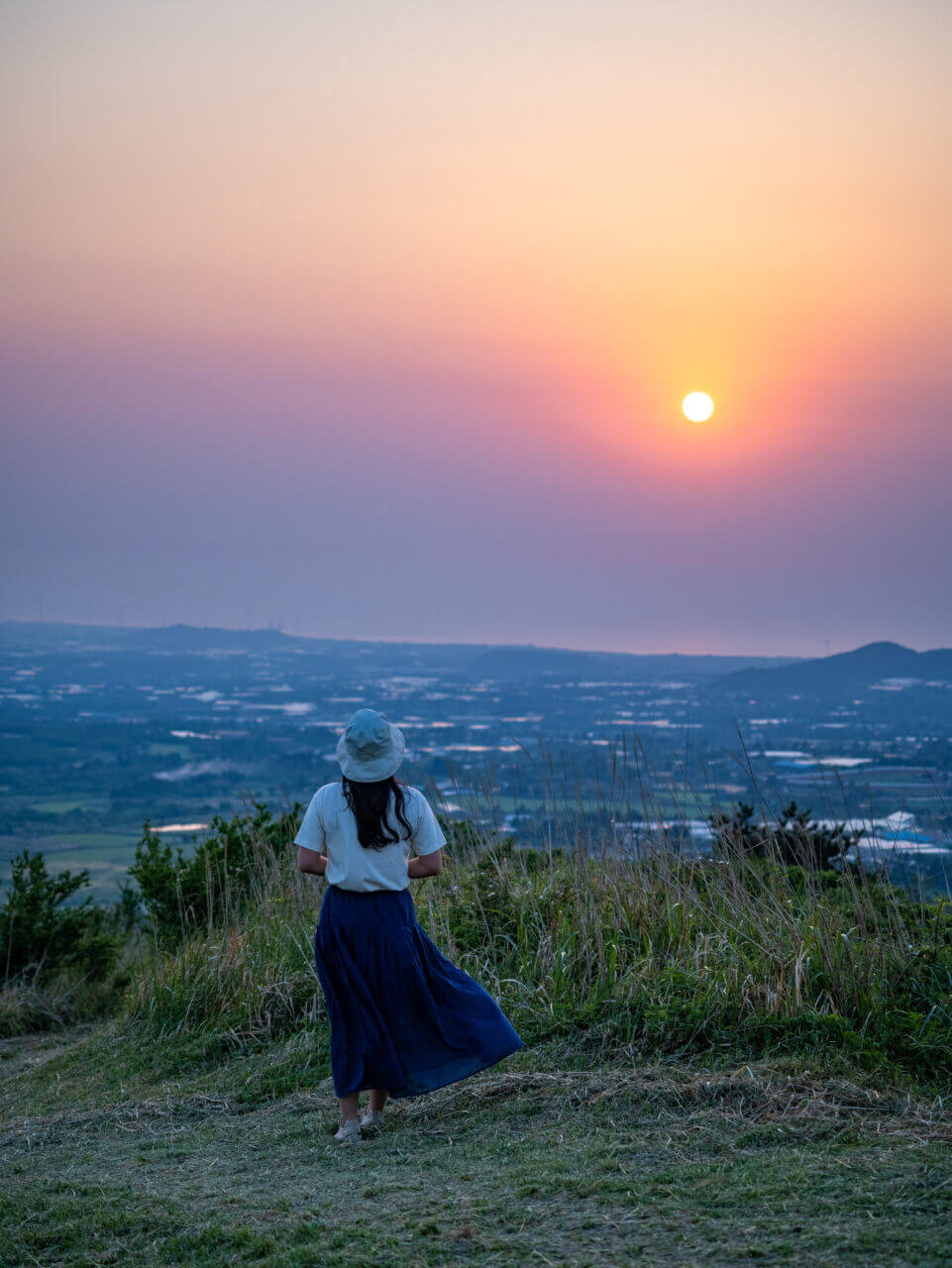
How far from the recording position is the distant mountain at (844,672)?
36.1 m

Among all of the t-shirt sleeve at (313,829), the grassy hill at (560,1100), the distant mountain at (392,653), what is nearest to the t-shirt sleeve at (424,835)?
the t-shirt sleeve at (313,829)

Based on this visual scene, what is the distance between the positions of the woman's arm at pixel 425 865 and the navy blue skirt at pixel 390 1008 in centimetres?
15

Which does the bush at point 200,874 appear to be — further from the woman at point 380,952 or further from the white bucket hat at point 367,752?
the white bucket hat at point 367,752

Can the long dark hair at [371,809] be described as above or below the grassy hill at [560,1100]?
above

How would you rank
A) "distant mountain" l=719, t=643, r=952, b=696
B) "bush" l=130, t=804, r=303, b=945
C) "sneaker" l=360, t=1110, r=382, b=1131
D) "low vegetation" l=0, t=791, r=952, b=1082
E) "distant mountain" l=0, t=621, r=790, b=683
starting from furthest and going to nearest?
"distant mountain" l=0, t=621, r=790, b=683
"distant mountain" l=719, t=643, r=952, b=696
"bush" l=130, t=804, r=303, b=945
"low vegetation" l=0, t=791, r=952, b=1082
"sneaker" l=360, t=1110, r=382, b=1131

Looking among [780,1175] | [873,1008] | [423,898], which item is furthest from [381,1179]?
[423,898]

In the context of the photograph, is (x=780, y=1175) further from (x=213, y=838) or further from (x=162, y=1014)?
(x=213, y=838)

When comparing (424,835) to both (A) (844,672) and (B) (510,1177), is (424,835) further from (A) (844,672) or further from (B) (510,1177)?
(A) (844,672)

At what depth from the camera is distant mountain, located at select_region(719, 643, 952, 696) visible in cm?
3612

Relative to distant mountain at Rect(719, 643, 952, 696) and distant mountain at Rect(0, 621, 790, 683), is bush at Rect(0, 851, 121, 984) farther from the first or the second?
distant mountain at Rect(0, 621, 790, 683)

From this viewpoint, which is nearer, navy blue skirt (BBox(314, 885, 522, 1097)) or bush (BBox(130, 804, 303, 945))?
navy blue skirt (BBox(314, 885, 522, 1097))

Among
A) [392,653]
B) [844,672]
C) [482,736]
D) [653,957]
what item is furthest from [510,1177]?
[392,653]

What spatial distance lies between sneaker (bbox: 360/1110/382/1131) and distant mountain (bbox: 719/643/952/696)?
1215 inches

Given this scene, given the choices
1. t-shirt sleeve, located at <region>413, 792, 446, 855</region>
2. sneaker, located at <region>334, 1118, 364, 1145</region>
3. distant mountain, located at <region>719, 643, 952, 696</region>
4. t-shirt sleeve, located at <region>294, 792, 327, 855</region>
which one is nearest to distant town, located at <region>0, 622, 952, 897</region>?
distant mountain, located at <region>719, 643, 952, 696</region>
